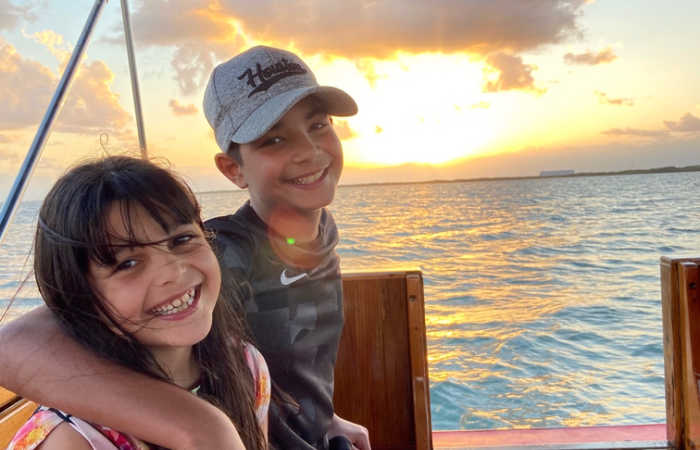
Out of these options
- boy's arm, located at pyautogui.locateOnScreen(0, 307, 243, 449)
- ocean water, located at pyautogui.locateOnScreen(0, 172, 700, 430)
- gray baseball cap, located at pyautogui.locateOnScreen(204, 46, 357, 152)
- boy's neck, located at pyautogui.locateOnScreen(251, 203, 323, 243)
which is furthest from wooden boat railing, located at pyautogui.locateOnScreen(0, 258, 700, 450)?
boy's arm, located at pyautogui.locateOnScreen(0, 307, 243, 449)

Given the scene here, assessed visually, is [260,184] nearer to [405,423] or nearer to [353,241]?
[405,423]

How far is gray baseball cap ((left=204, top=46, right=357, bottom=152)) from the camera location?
3.67 ft

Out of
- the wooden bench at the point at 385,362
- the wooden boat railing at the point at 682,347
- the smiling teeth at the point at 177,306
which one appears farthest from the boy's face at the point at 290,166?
the wooden boat railing at the point at 682,347

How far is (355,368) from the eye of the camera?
206 centimetres

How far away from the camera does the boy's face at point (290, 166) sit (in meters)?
1.18

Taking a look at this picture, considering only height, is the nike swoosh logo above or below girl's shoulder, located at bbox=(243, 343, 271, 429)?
above

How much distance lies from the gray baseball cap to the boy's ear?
0.03 meters

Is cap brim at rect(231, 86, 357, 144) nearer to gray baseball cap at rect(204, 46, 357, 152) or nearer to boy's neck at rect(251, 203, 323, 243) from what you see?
gray baseball cap at rect(204, 46, 357, 152)

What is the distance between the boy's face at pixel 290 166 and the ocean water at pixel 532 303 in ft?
0.40

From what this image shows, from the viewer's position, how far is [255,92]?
116cm

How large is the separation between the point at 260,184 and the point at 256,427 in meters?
0.47

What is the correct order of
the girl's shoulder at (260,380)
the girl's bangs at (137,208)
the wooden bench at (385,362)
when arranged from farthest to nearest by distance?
the wooden bench at (385,362) < the girl's shoulder at (260,380) < the girl's bangs at (137,208)

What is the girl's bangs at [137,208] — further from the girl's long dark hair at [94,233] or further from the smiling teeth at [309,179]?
the smiling teeth at [309,179]

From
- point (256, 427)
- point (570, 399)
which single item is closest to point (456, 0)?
point (570, 399)
